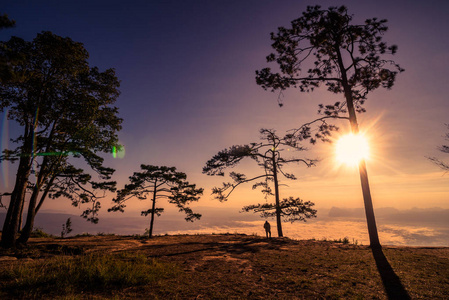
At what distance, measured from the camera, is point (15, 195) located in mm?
12867

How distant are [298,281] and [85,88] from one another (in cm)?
1679

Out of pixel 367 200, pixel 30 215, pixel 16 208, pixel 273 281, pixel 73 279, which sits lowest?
pixel 273 281

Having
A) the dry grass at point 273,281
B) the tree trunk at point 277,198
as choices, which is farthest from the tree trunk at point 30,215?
the tree trunk at point 277,198

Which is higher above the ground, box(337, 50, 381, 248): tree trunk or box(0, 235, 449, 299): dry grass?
box(337, 50, 381, 248): tree trunk

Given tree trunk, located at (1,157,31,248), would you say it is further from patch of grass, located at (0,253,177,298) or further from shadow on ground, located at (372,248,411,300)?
shadow on ground, located at (372,248,411,300)

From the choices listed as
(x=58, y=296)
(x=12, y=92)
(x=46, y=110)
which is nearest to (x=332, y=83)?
(x=58, y=296)

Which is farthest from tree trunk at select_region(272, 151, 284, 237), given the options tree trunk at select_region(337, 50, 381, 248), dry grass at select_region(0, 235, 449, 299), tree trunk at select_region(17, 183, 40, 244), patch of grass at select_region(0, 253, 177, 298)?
tree trunk at select_region(17, 183, 40, 244)

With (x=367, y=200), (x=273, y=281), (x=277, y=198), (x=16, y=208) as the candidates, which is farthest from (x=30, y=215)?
(x=367, y=200)

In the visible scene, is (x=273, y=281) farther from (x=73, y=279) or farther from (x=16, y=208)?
(x=16, y=208)

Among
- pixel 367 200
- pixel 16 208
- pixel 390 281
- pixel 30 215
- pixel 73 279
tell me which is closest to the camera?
pixel 73 279

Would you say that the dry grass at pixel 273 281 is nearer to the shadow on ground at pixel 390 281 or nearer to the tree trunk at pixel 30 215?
the shadow on ground at pixel 390 281

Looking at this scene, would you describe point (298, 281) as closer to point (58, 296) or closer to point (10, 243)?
point (58, 296)

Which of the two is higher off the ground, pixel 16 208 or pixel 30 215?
pixel 16 208

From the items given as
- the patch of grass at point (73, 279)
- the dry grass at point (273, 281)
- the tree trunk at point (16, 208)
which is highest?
the tree trunk at point (16, 208)
